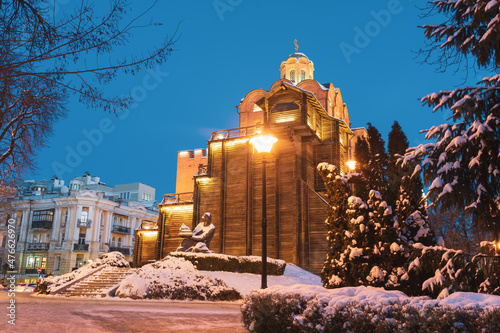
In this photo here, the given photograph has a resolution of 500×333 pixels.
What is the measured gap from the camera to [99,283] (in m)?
18.5

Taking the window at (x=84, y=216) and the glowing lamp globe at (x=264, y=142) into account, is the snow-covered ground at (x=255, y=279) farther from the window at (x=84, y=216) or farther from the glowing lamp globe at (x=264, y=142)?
the window at (x=84, y=216)

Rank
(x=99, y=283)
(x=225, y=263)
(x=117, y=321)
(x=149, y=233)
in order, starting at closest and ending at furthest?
(x=117, y=321), (x=99, y=283), (x=225, y=263), (x=149, y=233)

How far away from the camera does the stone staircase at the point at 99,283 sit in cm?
1677

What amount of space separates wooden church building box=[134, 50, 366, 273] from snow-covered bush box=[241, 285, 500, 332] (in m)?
20.2

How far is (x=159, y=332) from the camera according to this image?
7422 millimetres

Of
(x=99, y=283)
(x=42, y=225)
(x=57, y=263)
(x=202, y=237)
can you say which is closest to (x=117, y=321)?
(x=99, y=283)

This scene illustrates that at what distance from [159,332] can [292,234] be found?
20905 millimetres

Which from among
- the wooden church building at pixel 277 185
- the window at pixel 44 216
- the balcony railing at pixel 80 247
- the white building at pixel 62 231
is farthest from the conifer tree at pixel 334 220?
the window at pixel 44 216

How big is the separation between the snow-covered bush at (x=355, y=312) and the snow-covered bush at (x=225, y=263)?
13.2 metres

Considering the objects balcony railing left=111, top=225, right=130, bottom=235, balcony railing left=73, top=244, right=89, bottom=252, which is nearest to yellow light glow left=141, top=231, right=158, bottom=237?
balcony railing left=73, top=244, right=89, bottom=252

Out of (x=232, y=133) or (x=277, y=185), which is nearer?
(x=277, y=185)

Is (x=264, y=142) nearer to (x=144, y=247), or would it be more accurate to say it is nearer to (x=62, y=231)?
(x=144, y=247)

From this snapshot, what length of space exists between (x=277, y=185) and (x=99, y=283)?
14.4 m

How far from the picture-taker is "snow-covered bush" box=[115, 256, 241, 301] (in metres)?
15.6
